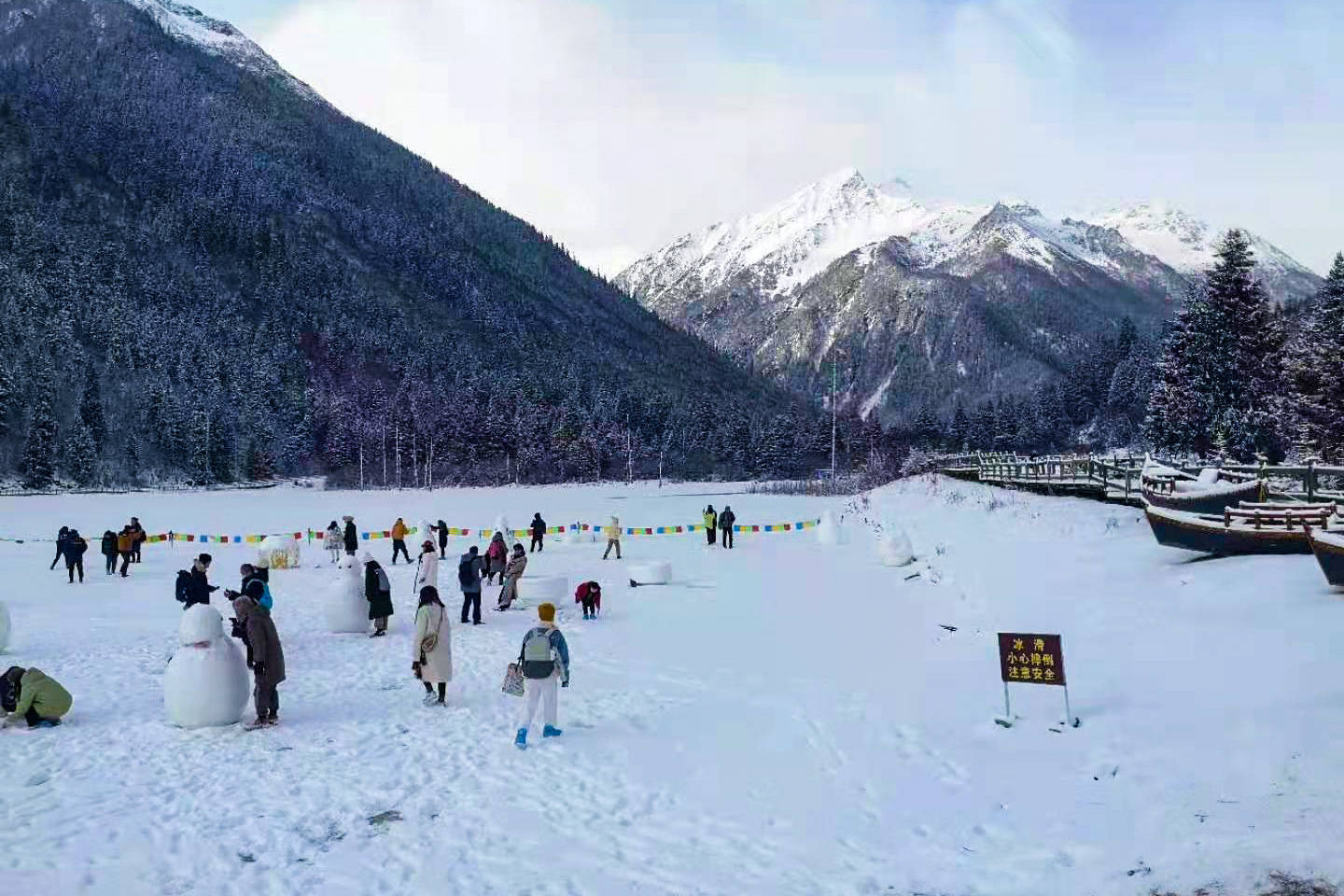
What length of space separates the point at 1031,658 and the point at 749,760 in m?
3.17

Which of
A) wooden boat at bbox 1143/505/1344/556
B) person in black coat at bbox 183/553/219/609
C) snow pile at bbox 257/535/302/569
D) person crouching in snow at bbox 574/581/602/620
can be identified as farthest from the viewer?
snow pile at bbox 257/535/302/569

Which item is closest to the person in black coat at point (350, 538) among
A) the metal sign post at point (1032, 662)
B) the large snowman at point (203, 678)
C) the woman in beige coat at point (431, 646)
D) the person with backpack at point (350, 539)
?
the person with backpack at point (350, 539)

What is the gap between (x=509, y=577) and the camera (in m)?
19.0

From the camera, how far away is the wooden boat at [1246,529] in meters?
14.8

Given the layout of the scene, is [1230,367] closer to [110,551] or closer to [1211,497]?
[1211,497]

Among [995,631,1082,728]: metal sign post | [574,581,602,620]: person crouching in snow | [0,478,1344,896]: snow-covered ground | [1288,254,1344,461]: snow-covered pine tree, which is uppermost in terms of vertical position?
[1288,254,1344,461]: snow-covered pine tree

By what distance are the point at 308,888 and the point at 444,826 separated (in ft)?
4.21

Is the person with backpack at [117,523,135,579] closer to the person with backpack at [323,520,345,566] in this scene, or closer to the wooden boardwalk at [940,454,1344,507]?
the person with backpack at [323,520,345,566]

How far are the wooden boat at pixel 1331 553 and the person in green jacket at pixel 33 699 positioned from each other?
14.9m

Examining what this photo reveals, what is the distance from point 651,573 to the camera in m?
22.3

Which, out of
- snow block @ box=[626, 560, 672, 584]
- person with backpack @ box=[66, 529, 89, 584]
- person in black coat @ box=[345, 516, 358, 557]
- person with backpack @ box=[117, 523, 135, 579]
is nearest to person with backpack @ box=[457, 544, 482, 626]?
snow block @ box=[626, 560, 672, 584]

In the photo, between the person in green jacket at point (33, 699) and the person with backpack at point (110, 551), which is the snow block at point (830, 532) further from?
the person in green jacket at point (33, 699)

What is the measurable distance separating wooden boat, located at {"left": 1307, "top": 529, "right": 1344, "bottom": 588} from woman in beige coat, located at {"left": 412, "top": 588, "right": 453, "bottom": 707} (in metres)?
10.9

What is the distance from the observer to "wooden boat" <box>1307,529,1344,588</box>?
37.0 ft
